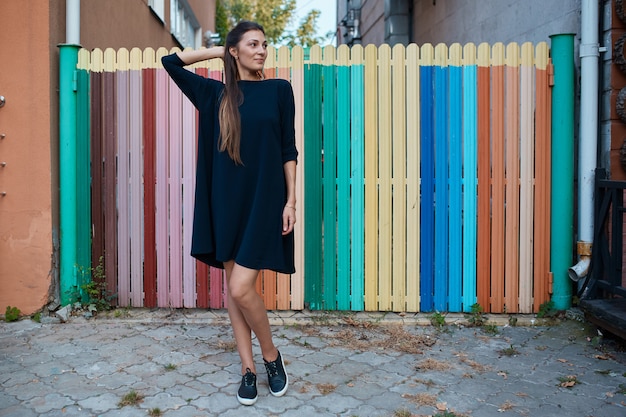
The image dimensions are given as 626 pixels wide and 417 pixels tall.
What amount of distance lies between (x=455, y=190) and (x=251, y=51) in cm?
226

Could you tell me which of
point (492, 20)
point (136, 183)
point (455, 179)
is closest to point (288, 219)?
point (455, 179)

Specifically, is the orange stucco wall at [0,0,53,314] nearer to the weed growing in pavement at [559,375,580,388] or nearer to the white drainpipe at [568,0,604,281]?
the weed growing in pavement at [559,375,580,388]

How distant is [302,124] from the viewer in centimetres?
477

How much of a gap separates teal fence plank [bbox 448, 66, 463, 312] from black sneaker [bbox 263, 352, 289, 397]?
6.19ft

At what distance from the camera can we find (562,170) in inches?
185

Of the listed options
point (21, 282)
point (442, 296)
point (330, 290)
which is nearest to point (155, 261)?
point (21, 282)

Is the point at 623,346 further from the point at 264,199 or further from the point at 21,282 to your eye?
the point at 21,282

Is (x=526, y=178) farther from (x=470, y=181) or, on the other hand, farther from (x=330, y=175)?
(x=330, y=175)

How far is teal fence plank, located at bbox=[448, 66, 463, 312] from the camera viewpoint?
4.74 meters

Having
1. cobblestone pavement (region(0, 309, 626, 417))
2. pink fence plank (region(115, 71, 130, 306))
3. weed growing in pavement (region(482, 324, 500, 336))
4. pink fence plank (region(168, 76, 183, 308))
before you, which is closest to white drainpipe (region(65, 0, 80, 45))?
pink fence plank (region(115, 71, 130, 306))

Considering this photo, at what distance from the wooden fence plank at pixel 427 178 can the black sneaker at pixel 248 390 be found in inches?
76.6

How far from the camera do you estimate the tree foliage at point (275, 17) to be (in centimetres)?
2830

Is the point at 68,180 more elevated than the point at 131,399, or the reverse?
the point at 68,180

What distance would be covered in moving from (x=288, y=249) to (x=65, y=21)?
3013 millimetres
